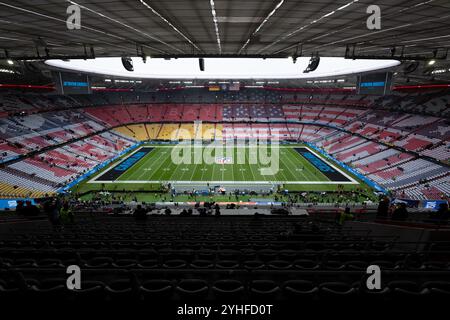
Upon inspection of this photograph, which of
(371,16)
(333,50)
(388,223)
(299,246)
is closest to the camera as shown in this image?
(299,246)

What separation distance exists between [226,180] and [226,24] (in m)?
25.1

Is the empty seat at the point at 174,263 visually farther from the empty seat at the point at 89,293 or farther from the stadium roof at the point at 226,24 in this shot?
the stadium roof at the point at 226,24

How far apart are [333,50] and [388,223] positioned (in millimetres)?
12104

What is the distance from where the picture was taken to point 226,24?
1110 centimetres

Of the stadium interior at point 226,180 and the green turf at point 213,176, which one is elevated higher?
the stadium interior at point 226,180

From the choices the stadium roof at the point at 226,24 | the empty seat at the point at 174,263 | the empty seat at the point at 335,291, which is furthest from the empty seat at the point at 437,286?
the stadium roof at the point at 226,24

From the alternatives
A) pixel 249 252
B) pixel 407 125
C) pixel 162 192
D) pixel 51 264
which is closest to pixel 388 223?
pixel 249 252

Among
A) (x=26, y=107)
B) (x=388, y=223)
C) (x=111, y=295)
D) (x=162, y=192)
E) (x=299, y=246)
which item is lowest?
(x=162, y=192)

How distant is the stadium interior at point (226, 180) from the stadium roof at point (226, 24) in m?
0.11

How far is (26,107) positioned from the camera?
45500 millimetres

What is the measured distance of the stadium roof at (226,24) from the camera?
8.52 m

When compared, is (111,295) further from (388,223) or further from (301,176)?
(301,176)

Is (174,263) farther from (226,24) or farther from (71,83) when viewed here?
(71,83)

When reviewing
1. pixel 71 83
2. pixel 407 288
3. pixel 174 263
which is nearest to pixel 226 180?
pixel 71 83
